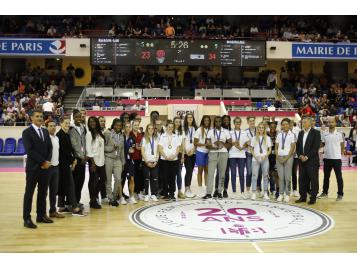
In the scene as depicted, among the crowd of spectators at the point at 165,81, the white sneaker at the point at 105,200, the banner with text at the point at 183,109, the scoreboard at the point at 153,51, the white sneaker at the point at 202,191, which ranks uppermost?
the scoreboard at the point at 153,51

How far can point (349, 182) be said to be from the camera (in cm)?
985

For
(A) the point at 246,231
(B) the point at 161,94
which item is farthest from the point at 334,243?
(B) the point at 161,94

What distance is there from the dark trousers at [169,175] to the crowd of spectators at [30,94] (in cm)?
943

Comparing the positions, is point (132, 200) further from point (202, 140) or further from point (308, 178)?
point (308, 178)

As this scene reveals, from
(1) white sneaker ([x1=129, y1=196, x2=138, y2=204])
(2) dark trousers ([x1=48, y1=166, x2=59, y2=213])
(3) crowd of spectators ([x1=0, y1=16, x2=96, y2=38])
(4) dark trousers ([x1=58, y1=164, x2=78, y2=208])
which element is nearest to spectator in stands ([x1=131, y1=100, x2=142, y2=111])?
(3) crowd of spectators ([x1=0, y1=16, x2=96, y2=38])

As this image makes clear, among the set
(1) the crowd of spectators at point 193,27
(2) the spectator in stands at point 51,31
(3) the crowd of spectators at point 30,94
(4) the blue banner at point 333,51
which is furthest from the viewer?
(1) the crowd of spectators at point 193,27

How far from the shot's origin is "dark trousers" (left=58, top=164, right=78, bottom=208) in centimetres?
631

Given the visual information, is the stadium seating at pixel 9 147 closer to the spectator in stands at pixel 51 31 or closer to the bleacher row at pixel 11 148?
the bleacher row at pixel 11 148

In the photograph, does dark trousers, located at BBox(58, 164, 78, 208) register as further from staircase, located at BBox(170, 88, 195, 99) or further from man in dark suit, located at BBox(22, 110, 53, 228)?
staircase, located at BBox(170, 88, 195, 99)

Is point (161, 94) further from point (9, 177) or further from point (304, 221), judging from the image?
point (304, 221)

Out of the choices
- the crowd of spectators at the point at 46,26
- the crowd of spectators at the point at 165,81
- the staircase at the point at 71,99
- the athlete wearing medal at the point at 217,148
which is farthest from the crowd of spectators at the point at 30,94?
the athlete wearing medal at the point at 217,148

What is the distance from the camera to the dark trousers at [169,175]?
7.53 metres

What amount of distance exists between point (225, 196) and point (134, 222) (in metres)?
2.31

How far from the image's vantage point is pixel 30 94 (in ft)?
63.8
